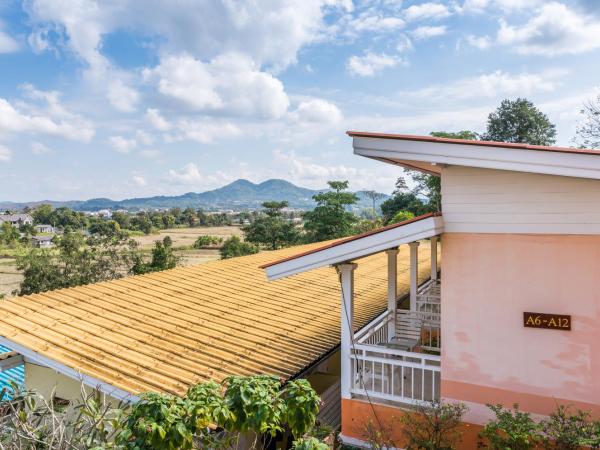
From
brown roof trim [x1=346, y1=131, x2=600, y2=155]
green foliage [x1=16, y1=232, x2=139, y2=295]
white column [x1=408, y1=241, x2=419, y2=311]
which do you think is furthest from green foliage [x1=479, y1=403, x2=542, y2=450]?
green foliage [x1=16, y1=232, x2=139, y2=295]

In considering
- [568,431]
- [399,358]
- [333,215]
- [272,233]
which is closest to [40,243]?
[272,233]

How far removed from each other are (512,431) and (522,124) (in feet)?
156

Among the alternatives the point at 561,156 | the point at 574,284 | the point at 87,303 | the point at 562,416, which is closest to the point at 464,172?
the point at 561,156

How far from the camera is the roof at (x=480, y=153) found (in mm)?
4617

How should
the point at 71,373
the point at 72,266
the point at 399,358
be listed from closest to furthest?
the point at 71,373 < the point at 399,358 < the point at 72,266

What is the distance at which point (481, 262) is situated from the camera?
5391 millimetres

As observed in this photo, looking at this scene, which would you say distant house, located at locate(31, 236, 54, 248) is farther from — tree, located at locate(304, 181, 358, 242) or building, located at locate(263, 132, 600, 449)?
building, located at locate(263, 132, 600, 449)

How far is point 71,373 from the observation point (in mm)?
5559

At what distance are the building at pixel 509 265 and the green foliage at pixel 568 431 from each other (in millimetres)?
203

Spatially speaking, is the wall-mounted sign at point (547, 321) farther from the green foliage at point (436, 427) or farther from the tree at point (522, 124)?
the tree at point (522, 124)

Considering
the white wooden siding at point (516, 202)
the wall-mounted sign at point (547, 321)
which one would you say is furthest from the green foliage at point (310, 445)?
the white wooden siding at point (516, 202)

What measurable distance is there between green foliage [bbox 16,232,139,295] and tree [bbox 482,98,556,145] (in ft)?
124

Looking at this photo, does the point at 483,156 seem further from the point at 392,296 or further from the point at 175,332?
the point at 175,332

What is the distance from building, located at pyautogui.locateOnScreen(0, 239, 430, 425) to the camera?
587 centimetres
